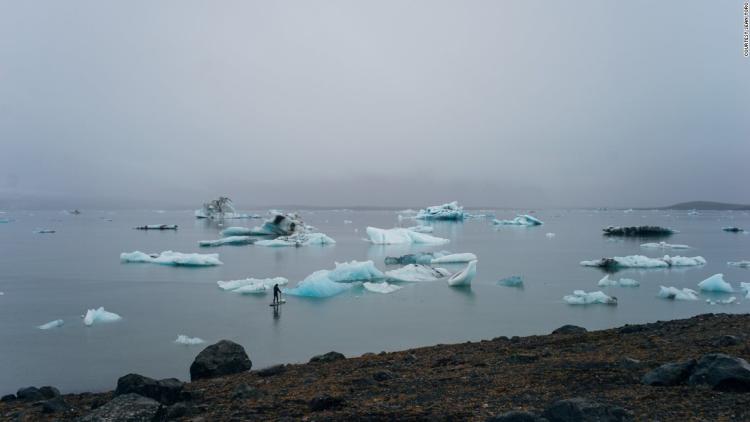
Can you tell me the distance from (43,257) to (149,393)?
2043cm

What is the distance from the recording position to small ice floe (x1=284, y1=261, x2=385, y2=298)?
478 inches

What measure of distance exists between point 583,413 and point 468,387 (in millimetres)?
1565

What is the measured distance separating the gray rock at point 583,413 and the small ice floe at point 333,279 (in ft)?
30.6

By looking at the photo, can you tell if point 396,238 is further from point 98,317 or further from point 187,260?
point 98,317

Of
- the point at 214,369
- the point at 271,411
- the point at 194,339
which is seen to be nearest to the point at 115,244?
the point at 194,339

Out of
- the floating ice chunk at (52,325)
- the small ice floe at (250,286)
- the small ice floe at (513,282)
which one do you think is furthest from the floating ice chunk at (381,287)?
the floating ice chunk at (52,325)

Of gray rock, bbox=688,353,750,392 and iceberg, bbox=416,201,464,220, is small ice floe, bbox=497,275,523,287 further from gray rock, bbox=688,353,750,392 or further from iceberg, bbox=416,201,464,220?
iceberg, bbox=416,201,464,220

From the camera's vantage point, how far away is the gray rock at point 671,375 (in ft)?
13.0

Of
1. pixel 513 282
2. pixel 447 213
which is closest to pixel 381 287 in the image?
pixel 513 282

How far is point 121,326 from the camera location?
30.0 feet

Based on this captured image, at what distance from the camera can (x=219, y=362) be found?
5977mm

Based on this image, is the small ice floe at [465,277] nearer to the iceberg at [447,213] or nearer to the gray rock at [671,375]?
the gray rock at [671,375]

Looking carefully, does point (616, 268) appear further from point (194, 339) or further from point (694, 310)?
point (194, 339)

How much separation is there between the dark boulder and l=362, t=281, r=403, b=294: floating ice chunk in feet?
27.5
